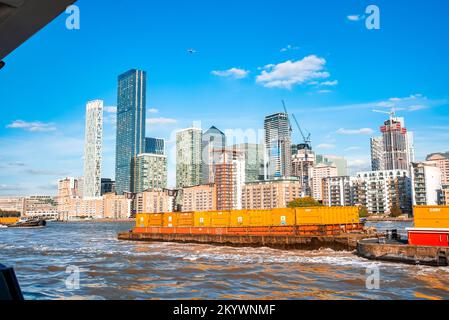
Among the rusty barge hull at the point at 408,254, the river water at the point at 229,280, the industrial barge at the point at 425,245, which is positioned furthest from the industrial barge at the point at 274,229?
Answer: the river water at the point at 229,280

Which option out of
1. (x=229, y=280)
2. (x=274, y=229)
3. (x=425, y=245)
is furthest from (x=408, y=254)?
(x=274, y=229)

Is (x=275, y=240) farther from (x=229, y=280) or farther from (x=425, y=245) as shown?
(x=229, y=280)

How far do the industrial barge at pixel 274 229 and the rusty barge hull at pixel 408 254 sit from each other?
32.3ft

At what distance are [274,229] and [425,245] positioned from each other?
23.0 metres

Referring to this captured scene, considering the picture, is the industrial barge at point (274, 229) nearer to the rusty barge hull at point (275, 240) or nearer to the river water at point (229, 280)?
the rusty barge hull at point (275, 240)

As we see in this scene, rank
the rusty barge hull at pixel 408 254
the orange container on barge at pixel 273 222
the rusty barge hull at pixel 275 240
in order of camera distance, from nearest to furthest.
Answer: the rusty barge hull at pixel 408 254, the rusty barge hull at pixel 275 240, the orange container on barge at pixel 273 222

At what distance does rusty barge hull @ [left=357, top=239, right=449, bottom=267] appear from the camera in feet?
96.0

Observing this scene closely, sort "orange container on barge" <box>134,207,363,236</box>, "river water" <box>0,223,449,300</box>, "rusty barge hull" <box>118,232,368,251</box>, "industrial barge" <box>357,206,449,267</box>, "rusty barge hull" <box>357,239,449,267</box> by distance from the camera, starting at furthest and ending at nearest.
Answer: "orange container on barge" <box>134,207,363,236</box>, "rusty barge hull" <box>118,232,368,251</box>, "industrial barge" <box>357,206,449,267</box>, "rusty barge hull" <box>357,239,449,267</box>, "river water" <box>0,223,449,300</box>

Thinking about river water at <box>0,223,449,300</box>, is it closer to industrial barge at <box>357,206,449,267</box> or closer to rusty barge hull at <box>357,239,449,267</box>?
rusty barge hull at <box>357,239,449,267</box>

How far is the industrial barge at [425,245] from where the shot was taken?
29730 mm

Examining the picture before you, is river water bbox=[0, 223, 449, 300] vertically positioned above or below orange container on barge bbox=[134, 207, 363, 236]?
below

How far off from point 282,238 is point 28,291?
3384cm

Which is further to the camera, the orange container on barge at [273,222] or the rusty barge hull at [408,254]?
the orange container on barge at [273,222]

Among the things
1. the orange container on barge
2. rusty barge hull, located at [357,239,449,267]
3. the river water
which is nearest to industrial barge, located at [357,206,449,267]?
rusty barge hull, located at [357,239,449,267]
